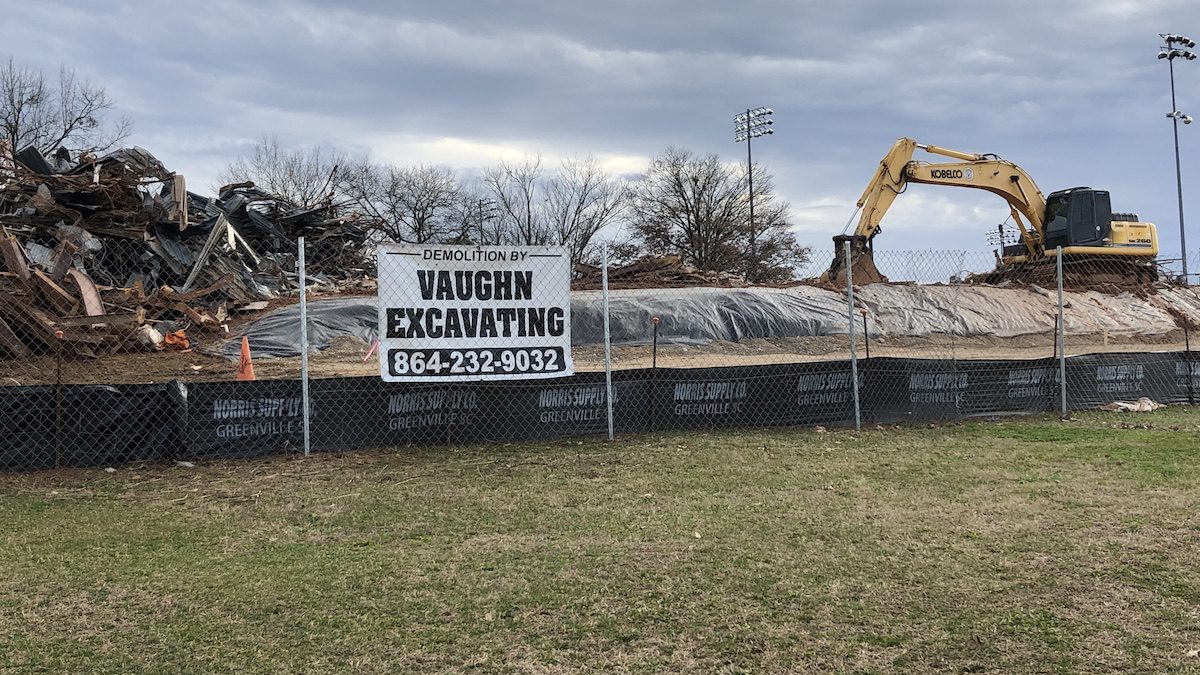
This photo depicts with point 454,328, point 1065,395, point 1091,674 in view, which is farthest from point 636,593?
point 1065,395

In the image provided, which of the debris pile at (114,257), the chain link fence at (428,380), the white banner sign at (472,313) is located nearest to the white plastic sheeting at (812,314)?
the chain link fence at (428,380)

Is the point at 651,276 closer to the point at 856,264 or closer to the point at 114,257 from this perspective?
the point at 856,264

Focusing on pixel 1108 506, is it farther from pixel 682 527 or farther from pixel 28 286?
pixel 28 286

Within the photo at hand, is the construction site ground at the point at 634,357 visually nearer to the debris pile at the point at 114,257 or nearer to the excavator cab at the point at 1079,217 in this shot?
the debris pile at the point at 114,257

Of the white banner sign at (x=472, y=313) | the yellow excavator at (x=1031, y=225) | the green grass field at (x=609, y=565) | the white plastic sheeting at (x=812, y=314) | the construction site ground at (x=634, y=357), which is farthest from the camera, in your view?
the yellow excavator at (x=1031, y=225)

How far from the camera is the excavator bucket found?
22812mm

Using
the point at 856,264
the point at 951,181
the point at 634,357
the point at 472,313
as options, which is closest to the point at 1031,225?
the point at 951,181

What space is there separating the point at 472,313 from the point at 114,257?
14374 mm

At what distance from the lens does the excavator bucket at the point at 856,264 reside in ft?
74.8

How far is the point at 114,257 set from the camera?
1808 centimetres

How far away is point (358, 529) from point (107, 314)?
1250 centimetres

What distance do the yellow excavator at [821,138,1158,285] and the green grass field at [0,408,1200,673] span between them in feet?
58.3

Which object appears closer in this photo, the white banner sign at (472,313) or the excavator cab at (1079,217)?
the white banner sign at (472,313)

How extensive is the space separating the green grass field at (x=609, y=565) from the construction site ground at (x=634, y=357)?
264 inches
